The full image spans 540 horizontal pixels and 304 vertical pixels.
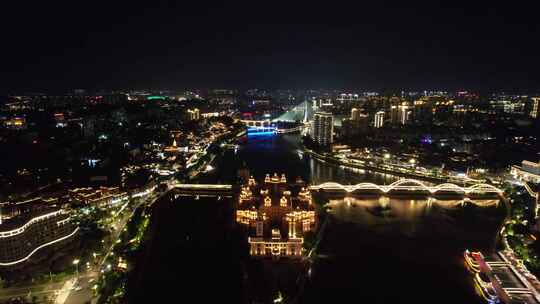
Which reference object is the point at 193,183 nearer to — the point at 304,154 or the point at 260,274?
the point at 260,274

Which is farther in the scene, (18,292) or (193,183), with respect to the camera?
(193,183)

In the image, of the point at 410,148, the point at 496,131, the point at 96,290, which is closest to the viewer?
the point at 96,290

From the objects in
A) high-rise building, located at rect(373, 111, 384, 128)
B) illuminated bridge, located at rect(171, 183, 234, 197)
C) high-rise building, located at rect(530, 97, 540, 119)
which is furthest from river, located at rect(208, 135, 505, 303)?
high-rise building, located at rect(530, 97, 540, 119)

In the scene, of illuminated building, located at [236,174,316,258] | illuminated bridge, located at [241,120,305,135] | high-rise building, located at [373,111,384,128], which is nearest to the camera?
illuminated building, located at [236,174,316,258]

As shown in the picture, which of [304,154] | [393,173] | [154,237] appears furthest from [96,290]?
[304,154]

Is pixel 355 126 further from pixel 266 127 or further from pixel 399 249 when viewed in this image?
pixel 399 249

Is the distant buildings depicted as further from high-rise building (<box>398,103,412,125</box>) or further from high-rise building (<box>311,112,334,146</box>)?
high-rise building (<box>398,103,412,125</box>)
